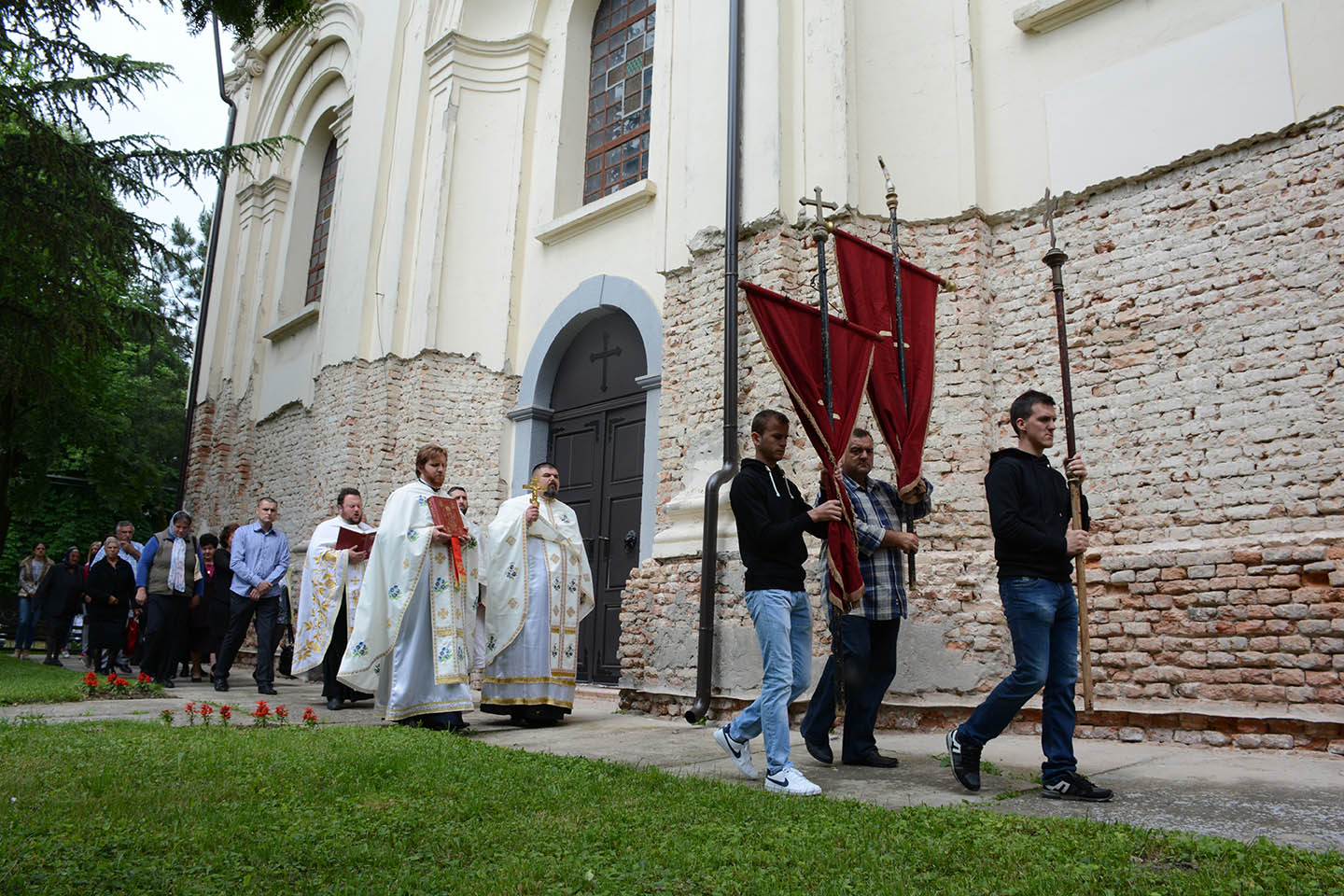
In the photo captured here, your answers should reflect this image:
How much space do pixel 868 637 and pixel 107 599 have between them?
9.81 m

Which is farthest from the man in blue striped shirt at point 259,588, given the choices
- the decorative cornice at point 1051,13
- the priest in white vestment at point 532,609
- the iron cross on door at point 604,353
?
the decorative cornice at point 1051,13

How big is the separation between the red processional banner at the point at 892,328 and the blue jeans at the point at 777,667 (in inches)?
60.7

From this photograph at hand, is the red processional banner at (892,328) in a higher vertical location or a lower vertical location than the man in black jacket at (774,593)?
higher

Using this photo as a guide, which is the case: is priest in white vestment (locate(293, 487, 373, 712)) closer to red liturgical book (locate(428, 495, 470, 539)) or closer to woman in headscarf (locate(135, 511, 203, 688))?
red liturgical book (locate(428, 495, 470, 539))

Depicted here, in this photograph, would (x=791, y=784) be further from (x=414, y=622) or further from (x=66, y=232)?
(x=66, y=232)

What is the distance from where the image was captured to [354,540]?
8.51 meters

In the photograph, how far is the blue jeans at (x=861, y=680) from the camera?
5375 mm

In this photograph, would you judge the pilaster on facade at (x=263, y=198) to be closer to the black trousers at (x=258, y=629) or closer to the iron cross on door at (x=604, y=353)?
the iron cross on door at (x=604, y=353)

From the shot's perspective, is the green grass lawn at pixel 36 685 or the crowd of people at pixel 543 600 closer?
the crowd of people at pixel 543 600

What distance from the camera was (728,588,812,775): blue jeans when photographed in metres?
4.59

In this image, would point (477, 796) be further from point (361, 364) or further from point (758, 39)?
point (361, 364)

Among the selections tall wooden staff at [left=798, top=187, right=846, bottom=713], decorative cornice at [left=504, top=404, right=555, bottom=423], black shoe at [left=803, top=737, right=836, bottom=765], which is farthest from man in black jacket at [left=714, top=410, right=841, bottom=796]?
decorative cornice at [left=504, top=404, right=555, bottom=423]

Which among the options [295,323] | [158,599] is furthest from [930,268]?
[295,323]

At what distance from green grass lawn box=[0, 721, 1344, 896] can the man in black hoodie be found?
0.65 meters
